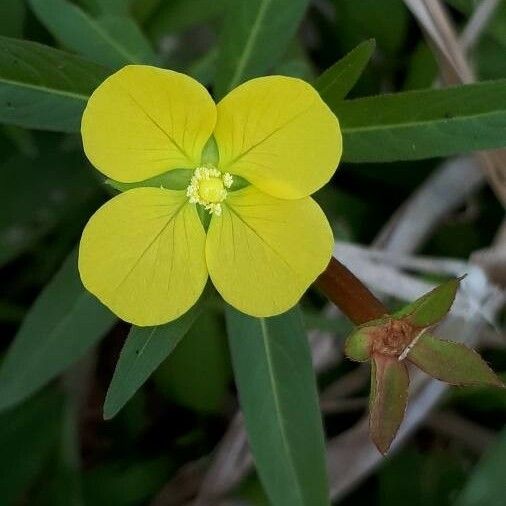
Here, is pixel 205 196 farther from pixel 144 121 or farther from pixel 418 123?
pixel 418 123

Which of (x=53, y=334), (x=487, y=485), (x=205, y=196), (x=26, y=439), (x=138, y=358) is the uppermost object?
(x=205, y=196)

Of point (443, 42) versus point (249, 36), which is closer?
Result: point (249, 36)

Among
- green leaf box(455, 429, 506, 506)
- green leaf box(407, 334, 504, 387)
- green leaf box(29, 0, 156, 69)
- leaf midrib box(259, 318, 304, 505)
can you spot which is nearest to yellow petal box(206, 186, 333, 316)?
green leaf box(407, 334, 504, 387)

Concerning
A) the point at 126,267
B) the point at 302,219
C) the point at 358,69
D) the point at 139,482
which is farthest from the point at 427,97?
the point at 139,482

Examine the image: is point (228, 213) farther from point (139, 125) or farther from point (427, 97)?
point (427, 97)

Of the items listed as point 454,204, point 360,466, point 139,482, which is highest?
point 454,204

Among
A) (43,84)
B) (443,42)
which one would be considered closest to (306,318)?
(443,42)

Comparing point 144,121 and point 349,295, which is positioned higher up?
point 144,121
